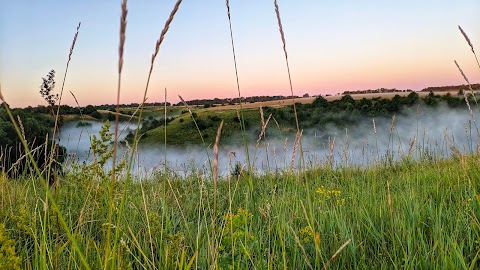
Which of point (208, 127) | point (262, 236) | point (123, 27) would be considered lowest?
point (262, 236)

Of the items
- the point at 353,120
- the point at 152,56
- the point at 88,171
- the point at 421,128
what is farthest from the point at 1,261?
the point at 353,120

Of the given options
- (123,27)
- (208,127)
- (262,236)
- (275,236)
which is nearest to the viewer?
(123,27)

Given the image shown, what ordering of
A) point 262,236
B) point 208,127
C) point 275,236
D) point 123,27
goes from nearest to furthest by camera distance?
point 123,27 < point 275,236 < point 262,236 < point 208,127

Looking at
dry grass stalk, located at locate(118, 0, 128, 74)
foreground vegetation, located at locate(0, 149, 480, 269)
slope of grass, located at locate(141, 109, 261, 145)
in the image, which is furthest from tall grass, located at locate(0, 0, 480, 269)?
dry grass stalk, located at locate(118, 0, 128, 74)

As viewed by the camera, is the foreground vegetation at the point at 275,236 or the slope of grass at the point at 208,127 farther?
the slope of grass at the point at 208,127

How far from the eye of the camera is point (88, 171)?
371 centimetres

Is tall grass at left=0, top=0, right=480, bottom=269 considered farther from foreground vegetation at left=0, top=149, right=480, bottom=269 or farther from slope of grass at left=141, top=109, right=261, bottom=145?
slope of grass at left=141, top=109, right=261, bottom=145

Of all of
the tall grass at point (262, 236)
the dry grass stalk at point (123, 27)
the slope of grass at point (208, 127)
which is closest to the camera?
the dry grass stalk at point (123, 27)

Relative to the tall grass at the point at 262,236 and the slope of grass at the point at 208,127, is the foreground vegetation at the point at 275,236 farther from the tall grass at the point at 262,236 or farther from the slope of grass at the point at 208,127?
the slope of grass at the point at 208,127

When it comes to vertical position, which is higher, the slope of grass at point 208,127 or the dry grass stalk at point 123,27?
the dry grass stalk at point 123,27

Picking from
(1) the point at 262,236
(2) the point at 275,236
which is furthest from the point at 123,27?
(1) the point at 262,236

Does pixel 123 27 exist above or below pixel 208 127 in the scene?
above

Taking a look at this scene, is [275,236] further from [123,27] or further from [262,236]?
[123,27]

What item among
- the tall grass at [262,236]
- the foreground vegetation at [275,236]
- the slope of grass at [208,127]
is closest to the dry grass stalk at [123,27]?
the slope of grass at [208,127]
